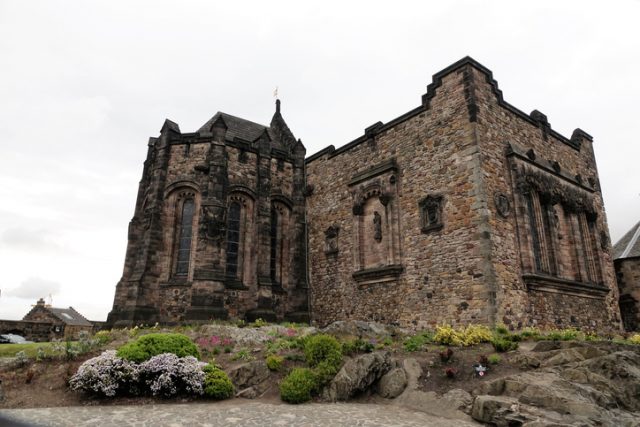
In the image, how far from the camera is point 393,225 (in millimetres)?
17516

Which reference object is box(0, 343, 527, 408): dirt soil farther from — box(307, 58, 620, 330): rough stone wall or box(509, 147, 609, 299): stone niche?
box(509, 147, 609, 299): stone niche

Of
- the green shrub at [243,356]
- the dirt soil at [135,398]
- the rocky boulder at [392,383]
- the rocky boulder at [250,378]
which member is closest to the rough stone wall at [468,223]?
the dirt soil at [135,398]

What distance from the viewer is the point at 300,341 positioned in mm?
12555

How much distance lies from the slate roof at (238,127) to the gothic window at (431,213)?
31.8 feet

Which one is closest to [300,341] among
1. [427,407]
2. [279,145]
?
[427,407]

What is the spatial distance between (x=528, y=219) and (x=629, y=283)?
9.06m

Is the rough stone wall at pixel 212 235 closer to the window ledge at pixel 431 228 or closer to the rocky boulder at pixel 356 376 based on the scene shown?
the window ledge at pixel 431 228

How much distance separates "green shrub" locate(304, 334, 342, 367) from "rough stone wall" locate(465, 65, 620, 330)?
5.72 metres

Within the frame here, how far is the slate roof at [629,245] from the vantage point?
21.0 m

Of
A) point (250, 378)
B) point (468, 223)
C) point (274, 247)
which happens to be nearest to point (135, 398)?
point (250, 378)

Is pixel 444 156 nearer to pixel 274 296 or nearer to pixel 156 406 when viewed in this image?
pixel 274 296

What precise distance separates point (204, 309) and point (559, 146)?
17420 mm

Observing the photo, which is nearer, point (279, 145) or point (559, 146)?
point (559, 146)

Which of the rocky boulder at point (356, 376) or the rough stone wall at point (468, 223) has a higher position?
the rough stone wall at point (468, 223)
